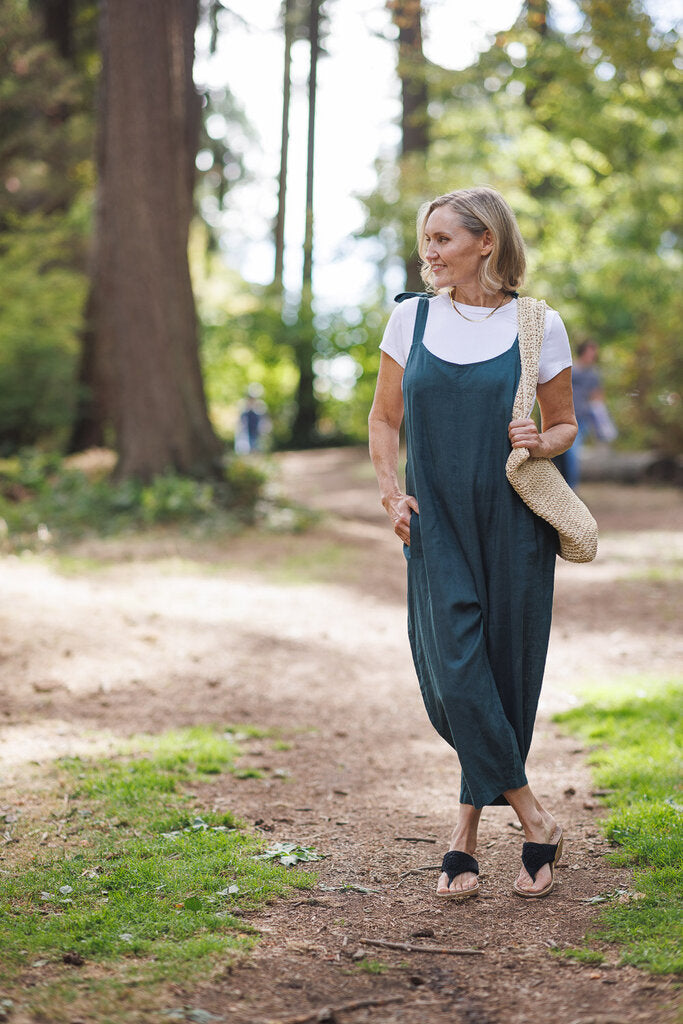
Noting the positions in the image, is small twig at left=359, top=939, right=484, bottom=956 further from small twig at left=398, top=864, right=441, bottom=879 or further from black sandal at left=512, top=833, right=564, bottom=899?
small twig at left=398, top=864, right=441, bottom=879

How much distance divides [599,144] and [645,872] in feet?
53.5

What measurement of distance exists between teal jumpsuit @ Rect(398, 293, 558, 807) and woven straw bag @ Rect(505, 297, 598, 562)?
0.04 metres

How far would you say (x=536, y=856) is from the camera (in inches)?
139

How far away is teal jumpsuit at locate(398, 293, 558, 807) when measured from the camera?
131 inches

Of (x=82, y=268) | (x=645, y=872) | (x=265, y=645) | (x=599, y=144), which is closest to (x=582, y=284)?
(x=599, y=144)

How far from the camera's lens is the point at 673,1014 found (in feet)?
8.39

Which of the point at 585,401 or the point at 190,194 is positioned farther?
the point at 190,194

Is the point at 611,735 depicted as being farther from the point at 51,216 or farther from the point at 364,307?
the point at 364,307

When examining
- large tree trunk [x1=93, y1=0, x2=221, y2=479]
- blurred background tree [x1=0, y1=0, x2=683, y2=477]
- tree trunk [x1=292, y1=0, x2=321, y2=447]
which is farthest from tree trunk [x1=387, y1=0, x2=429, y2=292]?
tree trunk [x1=292, y1=0, x2=321, y2=447]

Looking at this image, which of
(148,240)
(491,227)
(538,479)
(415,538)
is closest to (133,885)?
(415,538)

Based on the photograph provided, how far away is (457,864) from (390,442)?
1.43 metres

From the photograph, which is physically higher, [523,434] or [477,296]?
[477,296]

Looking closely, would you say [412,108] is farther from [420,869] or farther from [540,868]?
[540,868]

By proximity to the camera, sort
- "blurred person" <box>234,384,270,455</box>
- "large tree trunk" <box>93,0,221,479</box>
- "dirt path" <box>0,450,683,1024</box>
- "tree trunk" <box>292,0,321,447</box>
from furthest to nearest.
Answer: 1. "tree trunk" <box>292,0,321,447</box>
2. "blurred person" <box>234,384,270,455</box>
3. "large tree trunk" <box>93,0,221,479</box>
4. "dirt path" <box>0,450,683,1024</box>
